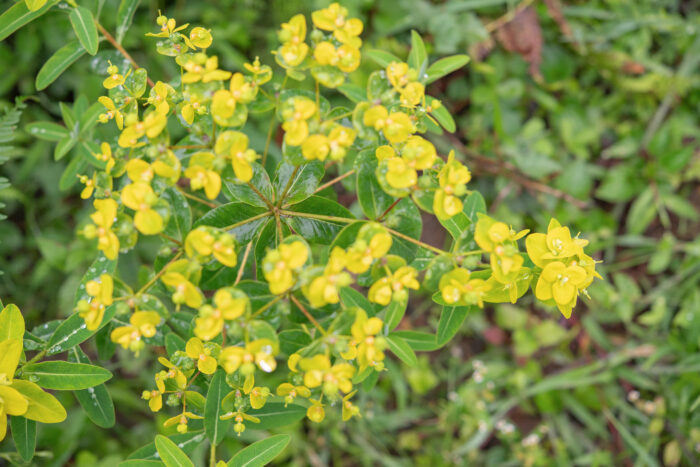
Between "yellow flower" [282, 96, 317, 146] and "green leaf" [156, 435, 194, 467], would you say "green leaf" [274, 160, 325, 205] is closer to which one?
"yellow flower" [282, 96, 317, 146]

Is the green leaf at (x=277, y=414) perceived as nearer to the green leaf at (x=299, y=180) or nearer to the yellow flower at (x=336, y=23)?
the green leaf at (x=299, y=180)

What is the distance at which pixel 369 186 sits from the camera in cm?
150

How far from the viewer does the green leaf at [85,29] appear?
1.77m

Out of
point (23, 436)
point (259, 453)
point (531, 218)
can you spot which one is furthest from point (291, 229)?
point (531, 218)

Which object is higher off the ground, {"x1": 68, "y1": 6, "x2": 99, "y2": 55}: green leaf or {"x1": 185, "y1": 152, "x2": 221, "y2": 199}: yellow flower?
{"x1": 68, "y1": 6, "x2": 99, "y2": 55}: green leaf

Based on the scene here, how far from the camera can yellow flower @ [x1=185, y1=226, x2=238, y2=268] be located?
1.26 metres

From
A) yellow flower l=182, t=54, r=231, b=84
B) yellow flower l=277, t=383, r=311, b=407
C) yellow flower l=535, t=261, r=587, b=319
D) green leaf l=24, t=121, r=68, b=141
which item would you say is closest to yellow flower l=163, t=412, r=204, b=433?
yellow flower l=277, t=383, r=311, b=407

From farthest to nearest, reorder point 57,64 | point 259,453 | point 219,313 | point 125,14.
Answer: point 125,14
point 57,64
point 259,453
point 219,313

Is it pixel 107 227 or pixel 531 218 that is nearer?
pixel 107 227

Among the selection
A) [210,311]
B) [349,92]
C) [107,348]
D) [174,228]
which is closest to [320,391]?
[210,311]

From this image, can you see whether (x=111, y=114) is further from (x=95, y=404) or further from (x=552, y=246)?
(x=552, y=246)

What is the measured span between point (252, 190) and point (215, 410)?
2.30ft

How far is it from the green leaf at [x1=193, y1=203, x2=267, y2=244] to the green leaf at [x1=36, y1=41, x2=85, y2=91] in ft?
2.85

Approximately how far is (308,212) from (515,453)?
2.57 metres
